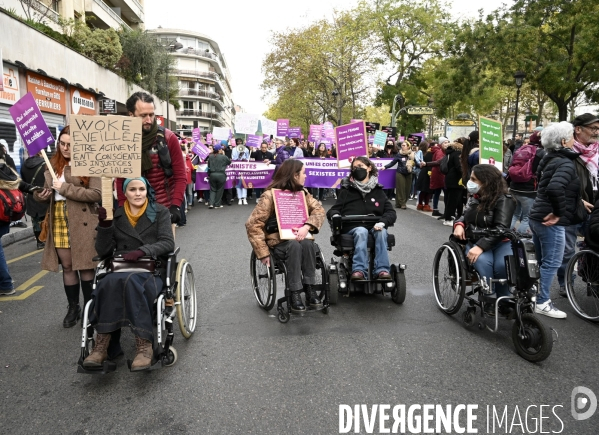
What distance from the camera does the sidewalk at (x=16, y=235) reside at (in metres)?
8.66

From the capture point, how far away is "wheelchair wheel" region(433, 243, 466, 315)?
4242mm

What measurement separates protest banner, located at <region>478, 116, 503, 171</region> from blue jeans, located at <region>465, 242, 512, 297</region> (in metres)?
2.22

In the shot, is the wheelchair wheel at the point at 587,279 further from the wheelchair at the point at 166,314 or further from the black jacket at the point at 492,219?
the wheelchair at the point at 166,314

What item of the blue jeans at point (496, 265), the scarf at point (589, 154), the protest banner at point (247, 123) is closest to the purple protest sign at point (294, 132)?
the protest banner at point (247, 123)

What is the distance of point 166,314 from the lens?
3.54 meters

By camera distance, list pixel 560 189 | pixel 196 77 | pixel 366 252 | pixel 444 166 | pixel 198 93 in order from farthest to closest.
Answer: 1. pixel 198 93
2. pixel 196 77
3. pixel 444 166
4. pixel 366 252
5. pixel 560 189

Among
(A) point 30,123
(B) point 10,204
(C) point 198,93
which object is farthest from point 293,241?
(C) point 198,93

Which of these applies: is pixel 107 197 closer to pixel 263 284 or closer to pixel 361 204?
pixel 263 284

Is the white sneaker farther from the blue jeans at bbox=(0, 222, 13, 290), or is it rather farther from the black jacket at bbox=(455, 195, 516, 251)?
the blue jeans at bbox=(0, 222, 13, 290)

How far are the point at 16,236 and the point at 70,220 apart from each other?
19.4ft

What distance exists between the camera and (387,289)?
4.89 meters

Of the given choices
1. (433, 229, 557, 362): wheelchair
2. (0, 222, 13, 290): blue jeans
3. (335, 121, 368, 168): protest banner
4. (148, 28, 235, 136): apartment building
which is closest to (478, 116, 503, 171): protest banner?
(433, 229, 557, 362): wheelchair

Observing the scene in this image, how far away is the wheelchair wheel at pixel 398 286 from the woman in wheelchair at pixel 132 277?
2345 mm

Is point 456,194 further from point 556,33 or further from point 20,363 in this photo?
point 556,33
